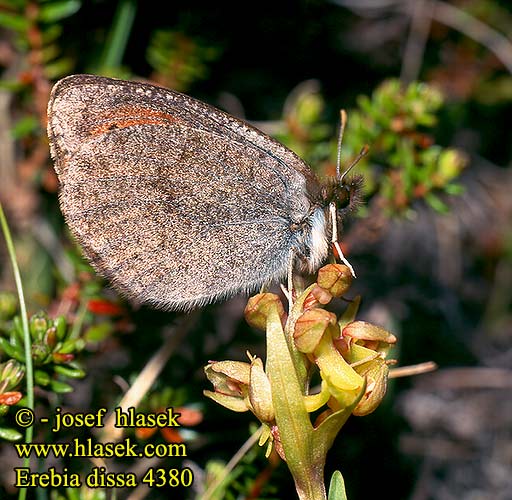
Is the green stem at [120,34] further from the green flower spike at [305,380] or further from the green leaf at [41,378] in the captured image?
the green flower spike at [305,380]

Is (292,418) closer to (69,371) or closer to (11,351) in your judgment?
(69,371)

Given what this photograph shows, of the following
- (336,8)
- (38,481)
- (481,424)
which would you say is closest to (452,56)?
(336,8)

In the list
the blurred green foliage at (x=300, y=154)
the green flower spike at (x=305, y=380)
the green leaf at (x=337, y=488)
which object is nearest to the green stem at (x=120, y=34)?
the blurred green foliage at (x=300, y=154)

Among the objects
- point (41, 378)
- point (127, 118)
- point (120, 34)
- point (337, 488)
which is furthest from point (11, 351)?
point (120, 34)

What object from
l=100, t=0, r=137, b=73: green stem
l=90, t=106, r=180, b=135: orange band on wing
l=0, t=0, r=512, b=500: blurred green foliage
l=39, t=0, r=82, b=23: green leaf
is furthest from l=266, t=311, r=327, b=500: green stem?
l=100, t=0, r=137, b=73: green stem

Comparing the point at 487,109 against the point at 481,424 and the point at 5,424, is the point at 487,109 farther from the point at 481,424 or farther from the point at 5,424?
the point at 5,424

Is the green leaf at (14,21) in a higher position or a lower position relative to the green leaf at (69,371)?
higher

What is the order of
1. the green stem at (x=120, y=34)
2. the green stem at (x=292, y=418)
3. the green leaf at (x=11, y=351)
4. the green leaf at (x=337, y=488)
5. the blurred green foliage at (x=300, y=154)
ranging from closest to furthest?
the green stem at (x=292, y=418)
the green leaf at (x=337, y=488)
the green leaf at (x=11, y=351)
the blurred green foliage at (x=300, y=154)
the green stem at (x=120, y=34)
